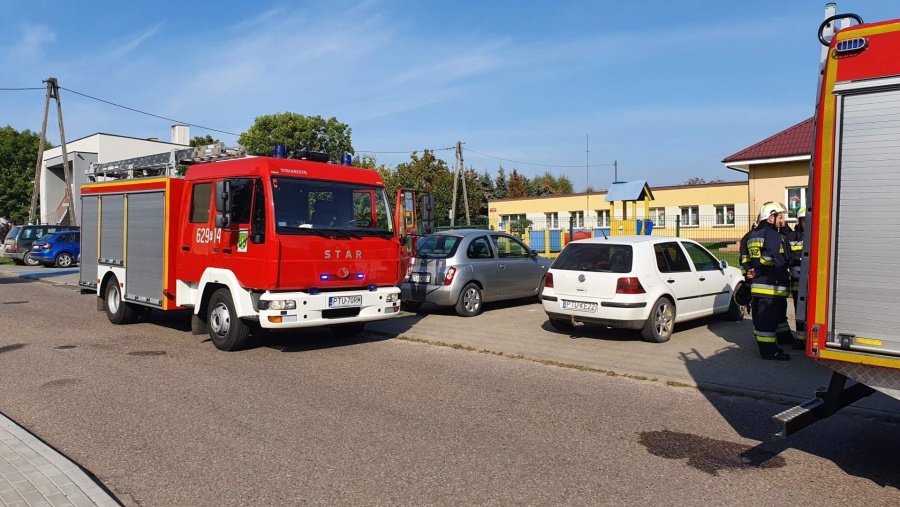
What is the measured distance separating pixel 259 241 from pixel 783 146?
20.0 m

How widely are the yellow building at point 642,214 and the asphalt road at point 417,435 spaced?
532 inches

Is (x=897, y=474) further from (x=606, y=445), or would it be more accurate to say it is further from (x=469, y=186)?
(x=469, y=186)

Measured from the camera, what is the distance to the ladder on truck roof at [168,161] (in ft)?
33.4

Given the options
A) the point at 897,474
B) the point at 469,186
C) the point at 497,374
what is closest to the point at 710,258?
the point at 497,374

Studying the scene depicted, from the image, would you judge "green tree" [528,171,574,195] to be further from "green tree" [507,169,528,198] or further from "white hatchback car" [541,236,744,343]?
"white hatchback car" [541,236,744,343]

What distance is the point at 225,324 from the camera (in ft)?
30.4

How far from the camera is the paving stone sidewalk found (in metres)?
4.14

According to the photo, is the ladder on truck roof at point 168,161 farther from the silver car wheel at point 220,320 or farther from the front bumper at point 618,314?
the front bumper at point 618,314

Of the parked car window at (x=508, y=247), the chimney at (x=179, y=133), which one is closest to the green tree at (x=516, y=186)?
the chimney at (x=179, y=133)

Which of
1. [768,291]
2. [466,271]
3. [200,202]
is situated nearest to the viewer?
[768,291]

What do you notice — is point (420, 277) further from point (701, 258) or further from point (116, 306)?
point (116, 306)

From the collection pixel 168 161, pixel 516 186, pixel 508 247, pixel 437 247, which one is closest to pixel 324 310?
pixel 168 161

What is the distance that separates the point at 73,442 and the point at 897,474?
6.22 metres

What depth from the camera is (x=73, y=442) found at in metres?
5.44
